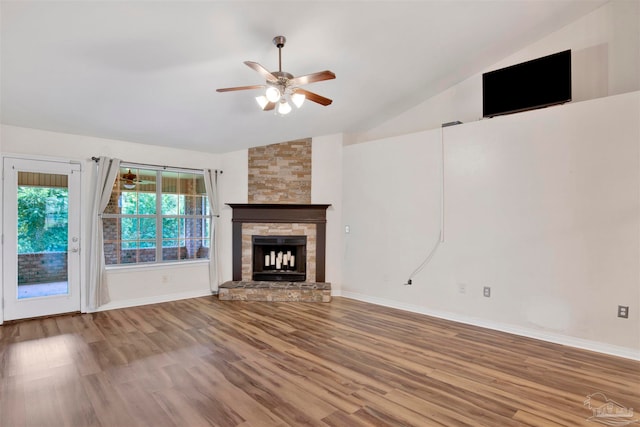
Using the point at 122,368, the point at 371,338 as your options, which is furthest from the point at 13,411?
the point at 371,338

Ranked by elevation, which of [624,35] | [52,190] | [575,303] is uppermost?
[624,35]

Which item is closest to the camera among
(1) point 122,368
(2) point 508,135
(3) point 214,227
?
(1) point 122,368

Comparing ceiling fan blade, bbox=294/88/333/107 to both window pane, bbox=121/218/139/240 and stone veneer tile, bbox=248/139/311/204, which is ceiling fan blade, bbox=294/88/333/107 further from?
window pane, bbox=121/218/139/240

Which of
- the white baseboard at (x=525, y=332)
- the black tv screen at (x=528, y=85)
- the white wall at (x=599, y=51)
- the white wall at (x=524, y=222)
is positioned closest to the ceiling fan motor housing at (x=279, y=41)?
the white wall at (x=524, y=222)

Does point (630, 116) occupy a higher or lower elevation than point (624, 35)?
lower

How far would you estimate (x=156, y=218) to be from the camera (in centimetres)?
558

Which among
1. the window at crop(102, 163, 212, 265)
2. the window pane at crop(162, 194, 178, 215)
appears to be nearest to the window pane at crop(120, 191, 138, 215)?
the window at crop(102, 163, 212, 265)

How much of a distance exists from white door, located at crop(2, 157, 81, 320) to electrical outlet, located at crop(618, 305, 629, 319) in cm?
671

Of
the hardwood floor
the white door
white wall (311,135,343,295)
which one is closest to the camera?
the hardwood floor

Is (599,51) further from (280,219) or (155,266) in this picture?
(155,266)

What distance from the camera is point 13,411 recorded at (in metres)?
2.35

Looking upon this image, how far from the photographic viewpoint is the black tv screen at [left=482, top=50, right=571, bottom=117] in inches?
150

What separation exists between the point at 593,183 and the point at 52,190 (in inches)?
265

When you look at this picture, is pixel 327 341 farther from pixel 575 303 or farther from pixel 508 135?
pixel 508 135
